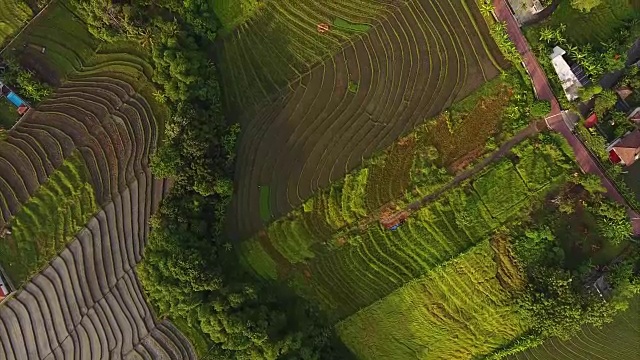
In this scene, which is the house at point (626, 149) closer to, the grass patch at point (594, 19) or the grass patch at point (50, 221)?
the grass patch at point (594, 19)

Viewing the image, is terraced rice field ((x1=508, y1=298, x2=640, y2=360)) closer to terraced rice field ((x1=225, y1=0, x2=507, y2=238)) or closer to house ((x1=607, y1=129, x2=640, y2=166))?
house ((x1=607, y1=129, x2=640, y2=166))

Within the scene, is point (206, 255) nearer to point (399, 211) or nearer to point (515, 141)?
point (399, 211)

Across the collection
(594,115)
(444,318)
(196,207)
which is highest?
(196,207)

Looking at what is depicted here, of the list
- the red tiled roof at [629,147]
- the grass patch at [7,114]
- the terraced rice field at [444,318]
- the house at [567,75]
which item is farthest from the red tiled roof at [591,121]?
the grass patch at [7,114]

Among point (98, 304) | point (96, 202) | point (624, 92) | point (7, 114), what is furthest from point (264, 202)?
point (624, 92)

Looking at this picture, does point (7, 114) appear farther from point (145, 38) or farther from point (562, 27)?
point (562, 27)
